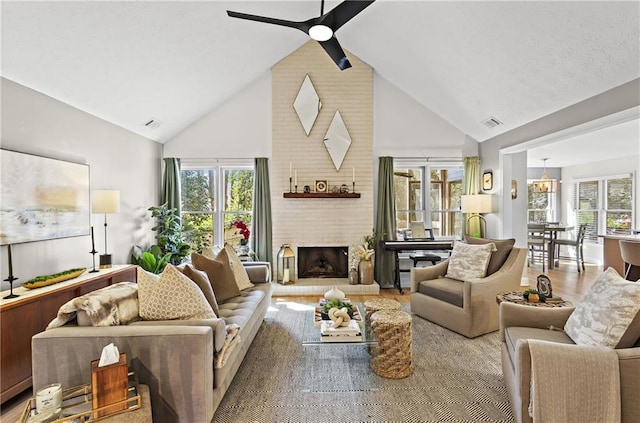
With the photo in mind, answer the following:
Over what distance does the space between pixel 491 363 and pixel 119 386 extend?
2.71 meters

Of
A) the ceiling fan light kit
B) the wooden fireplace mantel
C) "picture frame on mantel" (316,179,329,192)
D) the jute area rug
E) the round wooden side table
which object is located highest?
the ceiling fan light kit

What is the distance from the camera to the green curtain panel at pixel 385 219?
541 cm

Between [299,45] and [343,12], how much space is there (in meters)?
2.96

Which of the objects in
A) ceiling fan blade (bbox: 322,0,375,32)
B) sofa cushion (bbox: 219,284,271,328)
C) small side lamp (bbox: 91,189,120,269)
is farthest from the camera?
small side lamp (bbox: 91,189,120,269)

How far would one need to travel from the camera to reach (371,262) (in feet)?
17.1

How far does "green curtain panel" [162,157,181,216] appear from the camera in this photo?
5.32 metres

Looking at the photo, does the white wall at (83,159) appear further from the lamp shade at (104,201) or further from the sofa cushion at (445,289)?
the sofa cushion at (445,289)

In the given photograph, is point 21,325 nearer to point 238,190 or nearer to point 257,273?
point 257,273

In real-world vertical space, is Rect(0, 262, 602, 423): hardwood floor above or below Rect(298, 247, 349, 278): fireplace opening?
below

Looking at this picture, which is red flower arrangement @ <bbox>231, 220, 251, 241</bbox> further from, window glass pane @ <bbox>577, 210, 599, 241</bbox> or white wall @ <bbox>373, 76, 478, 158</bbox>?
window glass pane @ <bbox>577, 210, 599, 241</bbox>

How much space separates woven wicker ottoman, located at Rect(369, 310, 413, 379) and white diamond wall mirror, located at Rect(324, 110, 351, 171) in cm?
327

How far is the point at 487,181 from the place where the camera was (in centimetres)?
533

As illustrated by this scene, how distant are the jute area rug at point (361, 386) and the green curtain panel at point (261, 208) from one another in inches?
86.6

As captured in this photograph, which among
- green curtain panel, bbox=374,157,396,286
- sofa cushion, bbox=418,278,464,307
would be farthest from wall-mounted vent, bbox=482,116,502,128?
sofa cushion, bbox=418,278,464,307
